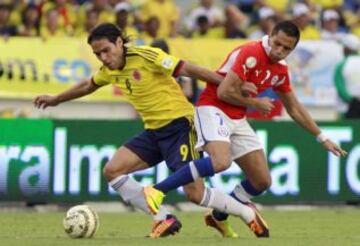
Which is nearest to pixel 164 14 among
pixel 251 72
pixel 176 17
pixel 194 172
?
pixel 176 17

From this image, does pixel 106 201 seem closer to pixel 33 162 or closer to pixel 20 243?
pixel 33 162

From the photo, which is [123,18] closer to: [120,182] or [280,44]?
[120,182]

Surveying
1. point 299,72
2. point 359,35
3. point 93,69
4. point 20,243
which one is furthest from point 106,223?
point 359,35

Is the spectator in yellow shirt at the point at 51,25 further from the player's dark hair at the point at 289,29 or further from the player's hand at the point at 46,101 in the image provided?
the player's dark hair at the point at 289,29

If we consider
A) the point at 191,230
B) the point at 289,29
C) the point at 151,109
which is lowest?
the point at 191,230

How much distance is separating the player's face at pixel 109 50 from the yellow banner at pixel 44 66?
825cm

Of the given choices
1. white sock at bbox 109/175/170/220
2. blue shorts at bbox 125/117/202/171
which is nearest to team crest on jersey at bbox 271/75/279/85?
blue shorts at bbox 125/117/202/171

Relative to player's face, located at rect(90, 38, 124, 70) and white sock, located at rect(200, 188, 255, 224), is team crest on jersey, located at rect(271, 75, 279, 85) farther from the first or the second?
player's face, located at rect(90, 38, 124, 70)

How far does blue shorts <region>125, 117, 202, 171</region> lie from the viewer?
12.0 meters

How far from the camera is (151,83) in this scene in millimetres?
11906

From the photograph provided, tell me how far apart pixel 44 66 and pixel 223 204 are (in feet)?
29.1

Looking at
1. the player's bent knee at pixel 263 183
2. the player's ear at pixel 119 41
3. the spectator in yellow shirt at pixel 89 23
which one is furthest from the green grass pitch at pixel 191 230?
the spectator in yellow shirt at pixel 89 23

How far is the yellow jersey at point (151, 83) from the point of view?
11766 millimetres

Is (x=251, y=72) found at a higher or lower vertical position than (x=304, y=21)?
higher
